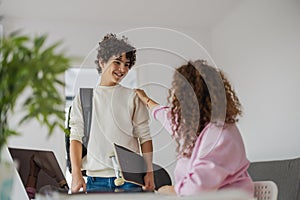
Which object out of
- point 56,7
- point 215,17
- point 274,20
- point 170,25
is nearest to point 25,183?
point 56,7

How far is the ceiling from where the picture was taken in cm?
156

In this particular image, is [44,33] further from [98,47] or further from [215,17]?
[215,17]

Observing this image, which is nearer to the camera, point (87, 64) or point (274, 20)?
point (87, 64)

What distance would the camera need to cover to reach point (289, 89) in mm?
1655

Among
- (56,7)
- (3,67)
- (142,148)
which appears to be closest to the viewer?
(3,67)

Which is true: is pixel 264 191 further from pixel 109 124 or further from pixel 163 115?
pixel 109 124

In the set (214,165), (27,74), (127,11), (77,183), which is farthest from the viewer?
(127,11)

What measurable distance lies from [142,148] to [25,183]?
15.1 inches

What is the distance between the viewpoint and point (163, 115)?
1.48m

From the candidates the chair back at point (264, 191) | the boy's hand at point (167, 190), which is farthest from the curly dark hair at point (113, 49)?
the chair back at point (264, 191)

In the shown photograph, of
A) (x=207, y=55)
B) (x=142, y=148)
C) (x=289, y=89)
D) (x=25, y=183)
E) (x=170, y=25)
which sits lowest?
(x=25, y=183)

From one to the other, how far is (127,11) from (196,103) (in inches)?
16.5

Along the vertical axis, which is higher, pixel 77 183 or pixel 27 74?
pixel 27 74

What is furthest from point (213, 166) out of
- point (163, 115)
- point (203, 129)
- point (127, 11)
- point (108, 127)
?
point (127, 11)
